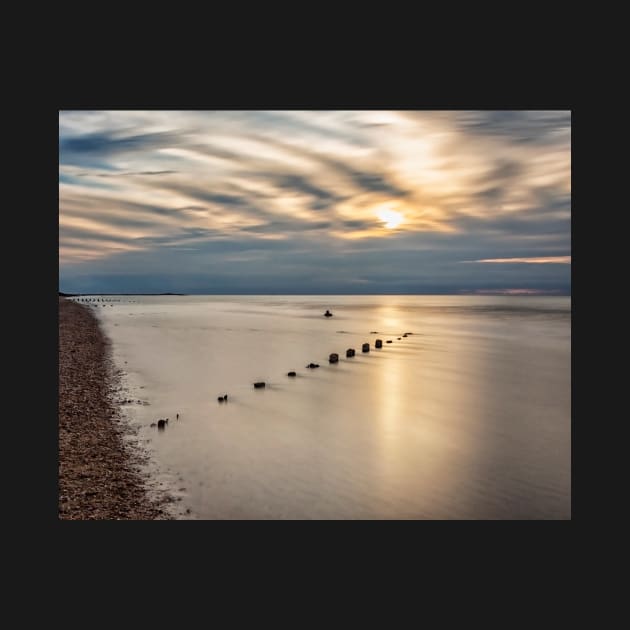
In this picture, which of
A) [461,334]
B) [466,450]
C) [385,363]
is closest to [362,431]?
[466,450]

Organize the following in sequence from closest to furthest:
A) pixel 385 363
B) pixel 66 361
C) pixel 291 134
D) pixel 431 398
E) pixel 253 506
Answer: pixel 253 506 → pixel 291 134 → pixel 431 398 → pixel 66 361 → pixel 385 363

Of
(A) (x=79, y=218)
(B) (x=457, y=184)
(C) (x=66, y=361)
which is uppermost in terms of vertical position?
(B) (x=457, y=184)

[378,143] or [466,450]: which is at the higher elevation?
[378,143]

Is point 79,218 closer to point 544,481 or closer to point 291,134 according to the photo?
point 291,134

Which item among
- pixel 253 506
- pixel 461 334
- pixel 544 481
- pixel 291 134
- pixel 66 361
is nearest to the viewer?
pixel 253 506

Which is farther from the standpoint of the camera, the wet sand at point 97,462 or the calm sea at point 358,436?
the calm sea at point 358,436

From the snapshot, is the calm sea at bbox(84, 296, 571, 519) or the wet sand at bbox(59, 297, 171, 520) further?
the calm sea at bbox(84, 296, 571, 519)

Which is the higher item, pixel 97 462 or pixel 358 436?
pixel 97 462

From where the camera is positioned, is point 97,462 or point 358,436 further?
point 358,436
